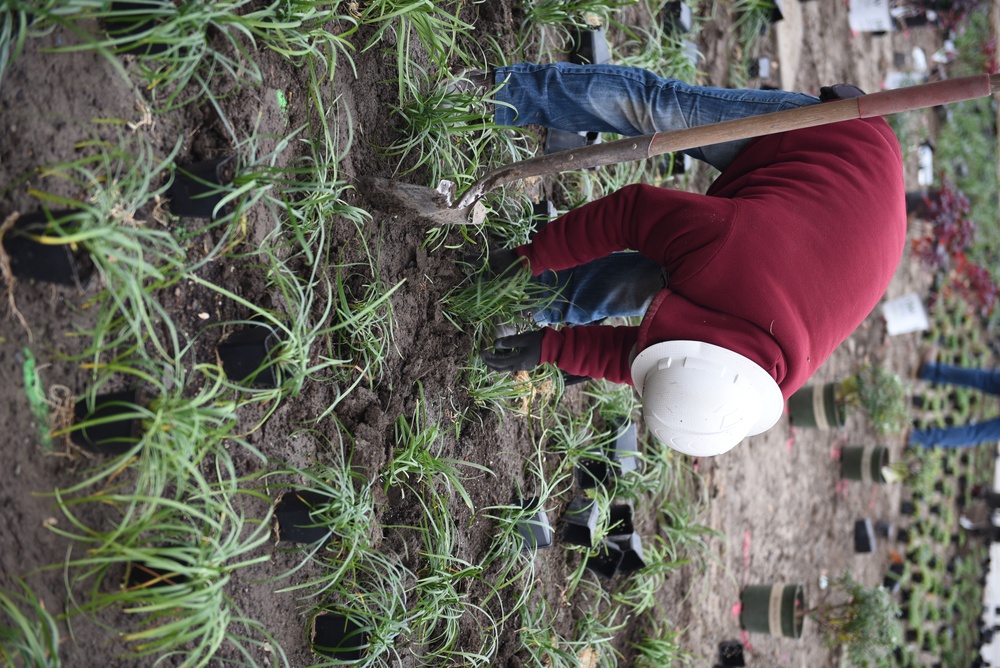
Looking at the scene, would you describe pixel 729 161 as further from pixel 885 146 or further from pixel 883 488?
pixel 883 488

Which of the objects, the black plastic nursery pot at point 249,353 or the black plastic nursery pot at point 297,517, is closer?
the black plastic nursery pot at point 249,353

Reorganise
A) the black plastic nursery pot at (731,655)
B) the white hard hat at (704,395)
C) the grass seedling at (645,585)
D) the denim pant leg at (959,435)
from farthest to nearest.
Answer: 1. the denim pant leg at (959,435)
2. the black plastic nursery pot at (731,655)
3. the grass seedling at (645,585)
4. the white hard hat at (704,395)

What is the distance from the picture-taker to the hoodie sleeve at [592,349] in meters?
1.74

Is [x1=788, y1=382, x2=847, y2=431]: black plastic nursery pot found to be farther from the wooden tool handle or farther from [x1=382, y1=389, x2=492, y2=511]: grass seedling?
the wooden tool handle

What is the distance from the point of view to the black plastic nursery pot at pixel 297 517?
1473mm

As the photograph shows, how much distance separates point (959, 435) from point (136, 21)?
4122 mm

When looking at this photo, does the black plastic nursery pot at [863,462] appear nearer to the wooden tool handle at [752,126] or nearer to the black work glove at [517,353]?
the black work glove at [517,353]

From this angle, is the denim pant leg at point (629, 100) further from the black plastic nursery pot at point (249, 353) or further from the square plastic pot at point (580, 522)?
the square plastic pot at point (580, 522)

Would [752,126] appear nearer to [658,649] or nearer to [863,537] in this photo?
[658,649]

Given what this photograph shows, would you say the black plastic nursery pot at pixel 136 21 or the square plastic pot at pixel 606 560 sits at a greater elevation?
the black plastic nursery pot at pixel 136 21

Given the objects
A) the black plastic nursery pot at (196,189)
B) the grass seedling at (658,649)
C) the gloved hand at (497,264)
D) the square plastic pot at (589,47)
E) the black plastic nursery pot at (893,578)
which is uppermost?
the square plastic pot at (589,47)

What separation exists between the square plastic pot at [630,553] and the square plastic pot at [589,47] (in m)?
1.39

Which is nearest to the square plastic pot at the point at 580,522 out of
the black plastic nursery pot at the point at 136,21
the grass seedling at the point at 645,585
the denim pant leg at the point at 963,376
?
the grass seedling at the point at 645,585

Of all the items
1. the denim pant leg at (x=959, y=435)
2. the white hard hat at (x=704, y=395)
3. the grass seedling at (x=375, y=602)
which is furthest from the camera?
the denim pant leg at (x=959, y=435)
